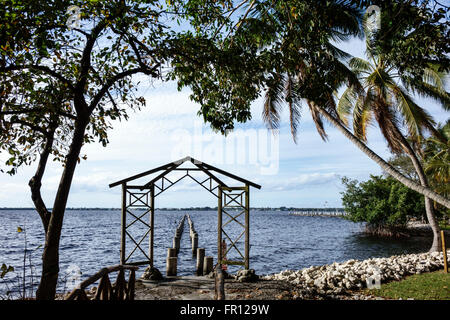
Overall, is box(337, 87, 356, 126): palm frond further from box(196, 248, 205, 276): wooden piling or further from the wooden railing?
the wooden railing

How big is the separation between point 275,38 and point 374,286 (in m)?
10.5

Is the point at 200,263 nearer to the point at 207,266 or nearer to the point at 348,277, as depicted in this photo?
the point at 207,266

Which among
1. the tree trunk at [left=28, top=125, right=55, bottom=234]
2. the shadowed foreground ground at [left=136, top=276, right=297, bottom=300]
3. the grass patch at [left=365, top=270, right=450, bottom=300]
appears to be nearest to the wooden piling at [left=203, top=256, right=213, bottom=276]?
the shadowed foreground ground at [left=136, top=276, right=297, bottom=300]

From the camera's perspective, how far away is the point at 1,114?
6152mm

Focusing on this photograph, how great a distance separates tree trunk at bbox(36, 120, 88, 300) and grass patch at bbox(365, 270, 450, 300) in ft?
35.0

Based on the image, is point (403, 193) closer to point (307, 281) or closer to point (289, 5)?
point (307, 281)

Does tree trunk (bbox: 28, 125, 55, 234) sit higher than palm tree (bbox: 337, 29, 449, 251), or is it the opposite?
palm tree (bbox: 337, 29, 449, 251)

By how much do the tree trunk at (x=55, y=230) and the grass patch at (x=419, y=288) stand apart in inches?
419

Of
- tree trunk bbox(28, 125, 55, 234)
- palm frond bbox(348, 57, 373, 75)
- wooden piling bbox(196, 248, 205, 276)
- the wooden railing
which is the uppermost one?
palm frond bbox(348, 57, 373, 75)

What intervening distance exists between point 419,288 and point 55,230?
1251 cm

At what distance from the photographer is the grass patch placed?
11.7 metres

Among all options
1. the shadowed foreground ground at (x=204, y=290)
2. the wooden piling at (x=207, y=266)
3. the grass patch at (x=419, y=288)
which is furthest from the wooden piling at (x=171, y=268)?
the grass patch at (x=419, y=288)

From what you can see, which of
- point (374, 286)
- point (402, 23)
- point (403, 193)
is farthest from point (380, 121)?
point (403, 193)

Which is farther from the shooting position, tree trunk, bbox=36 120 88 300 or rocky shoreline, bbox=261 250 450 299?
rocky shoreline, bbox=261 250 450 299
